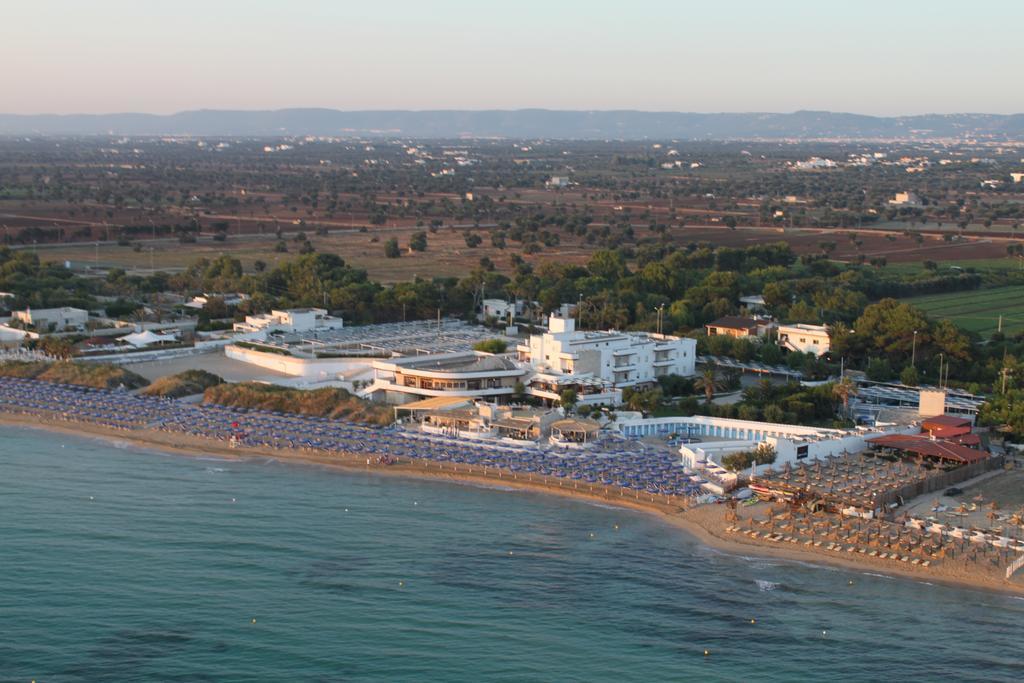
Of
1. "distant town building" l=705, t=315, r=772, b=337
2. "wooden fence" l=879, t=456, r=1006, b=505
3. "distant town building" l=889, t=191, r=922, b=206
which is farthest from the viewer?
"distant town building" l=889, t=191, r=922, b=206

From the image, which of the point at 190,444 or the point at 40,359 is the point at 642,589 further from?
the point at 40,359

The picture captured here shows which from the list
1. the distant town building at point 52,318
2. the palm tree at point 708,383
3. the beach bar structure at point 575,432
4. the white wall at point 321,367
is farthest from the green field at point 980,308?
the distant town building at point 52,318

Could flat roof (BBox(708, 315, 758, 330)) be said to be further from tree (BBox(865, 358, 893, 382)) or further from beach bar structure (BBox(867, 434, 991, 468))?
beach bar structure (BBox(867, 434, 991, 468))

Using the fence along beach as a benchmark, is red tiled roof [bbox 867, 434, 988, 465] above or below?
above

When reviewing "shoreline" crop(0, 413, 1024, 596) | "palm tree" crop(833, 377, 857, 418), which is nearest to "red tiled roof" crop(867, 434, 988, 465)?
"palm tree" crop(833, 377, 857, 418)

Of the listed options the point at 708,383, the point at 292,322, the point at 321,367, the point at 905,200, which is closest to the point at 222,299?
the point at 292,322

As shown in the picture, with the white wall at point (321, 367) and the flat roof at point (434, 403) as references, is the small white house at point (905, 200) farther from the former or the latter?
the flat roof at point (434, 403)

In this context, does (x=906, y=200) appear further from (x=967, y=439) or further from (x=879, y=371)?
(x=967, y=439)
